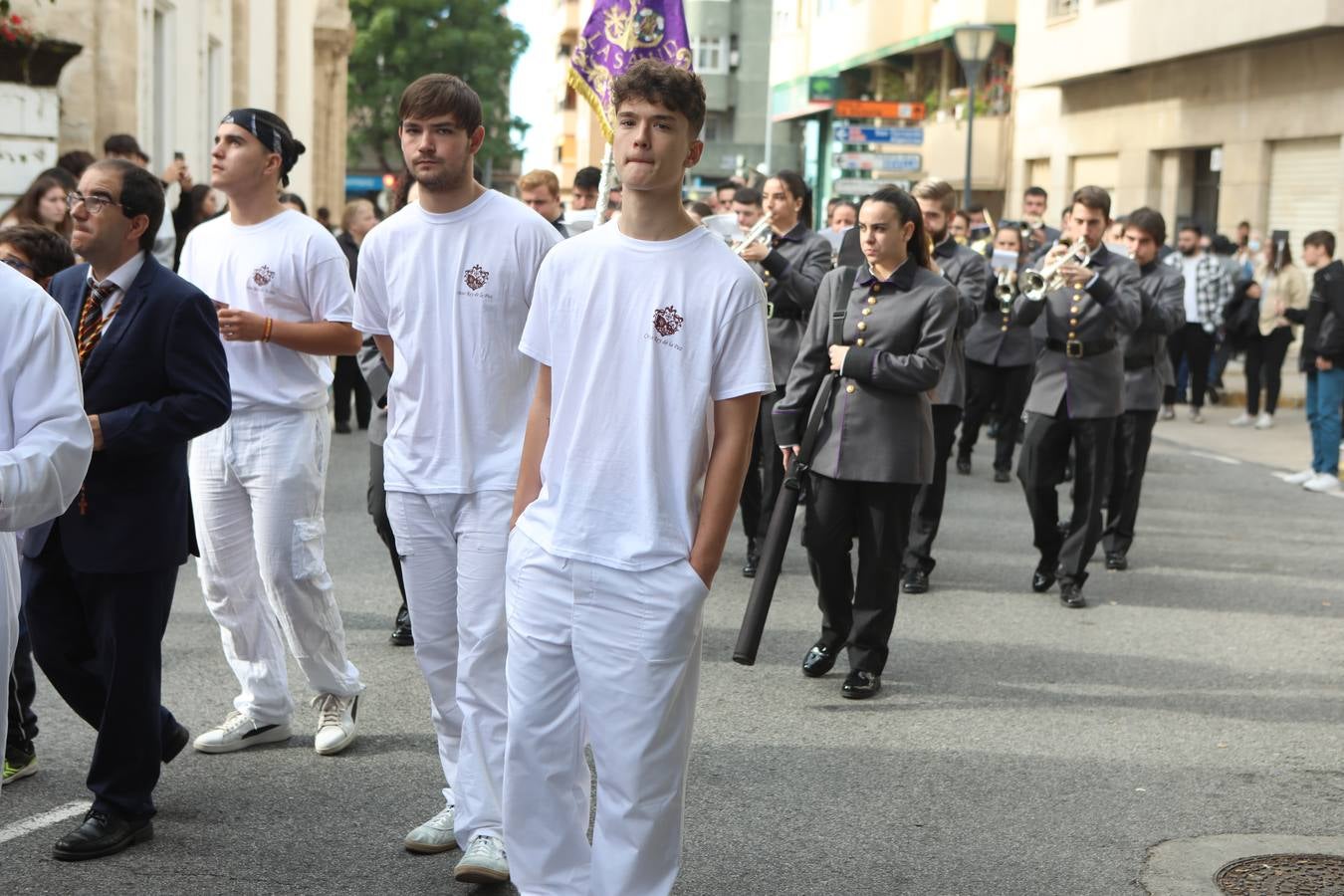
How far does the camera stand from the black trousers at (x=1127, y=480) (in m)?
10.6

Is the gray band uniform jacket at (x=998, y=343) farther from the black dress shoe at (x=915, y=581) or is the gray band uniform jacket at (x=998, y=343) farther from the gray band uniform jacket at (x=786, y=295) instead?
the black dress shoe at (x=915, y=581)

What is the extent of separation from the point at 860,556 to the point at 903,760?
123 centimetres

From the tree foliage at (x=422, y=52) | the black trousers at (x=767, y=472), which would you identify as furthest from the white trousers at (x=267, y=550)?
the tree foliage at (x=422, y=52)

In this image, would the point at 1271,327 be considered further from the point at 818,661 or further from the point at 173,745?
the point at 173,745

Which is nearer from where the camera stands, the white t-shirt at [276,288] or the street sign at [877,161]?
the white t-shirt at [276,288]

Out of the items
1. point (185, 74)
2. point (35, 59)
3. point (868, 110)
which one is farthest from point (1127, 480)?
point (868, 110)

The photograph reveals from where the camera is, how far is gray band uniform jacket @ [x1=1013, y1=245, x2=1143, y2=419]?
952cm

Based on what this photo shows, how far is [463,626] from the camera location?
16.3 ft

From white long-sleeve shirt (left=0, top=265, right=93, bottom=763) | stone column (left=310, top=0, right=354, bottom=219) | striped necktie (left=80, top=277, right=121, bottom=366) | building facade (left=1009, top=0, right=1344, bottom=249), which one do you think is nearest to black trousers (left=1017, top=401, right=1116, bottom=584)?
striped necktie (left=80, top=277, right=121, bottom=366)

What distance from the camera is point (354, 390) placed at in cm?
1694

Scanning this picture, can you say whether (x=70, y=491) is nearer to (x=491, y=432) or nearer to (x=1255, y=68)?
(x=491, y=432)

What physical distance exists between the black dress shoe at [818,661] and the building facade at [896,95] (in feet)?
69.7

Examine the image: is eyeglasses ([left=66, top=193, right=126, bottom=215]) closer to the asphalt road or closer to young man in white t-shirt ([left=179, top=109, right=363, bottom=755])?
young man in white t-shirt ([left=179, top=109, right=363, bottom=755])

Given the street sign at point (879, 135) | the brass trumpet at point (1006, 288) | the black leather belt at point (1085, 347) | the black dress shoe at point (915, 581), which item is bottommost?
the black dress shoe at point (915, 581)
